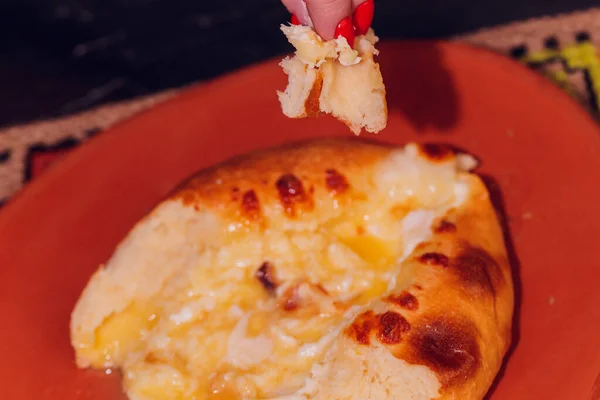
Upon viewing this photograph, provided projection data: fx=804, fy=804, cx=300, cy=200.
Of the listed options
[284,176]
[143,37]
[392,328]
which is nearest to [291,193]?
[284,176]

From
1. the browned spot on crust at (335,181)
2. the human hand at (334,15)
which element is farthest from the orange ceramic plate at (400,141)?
the human hand at (334,15)

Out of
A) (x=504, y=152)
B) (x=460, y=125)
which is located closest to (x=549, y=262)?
(x=504, y=152)

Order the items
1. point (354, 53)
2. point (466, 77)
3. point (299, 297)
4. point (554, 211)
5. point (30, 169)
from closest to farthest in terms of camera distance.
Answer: point (354, 53) < point (299, 297) < point (554, 211) < point (466, 77) < point (30, 169)

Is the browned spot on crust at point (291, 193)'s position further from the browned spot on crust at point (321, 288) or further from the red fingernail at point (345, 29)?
the red fingernail at point (345, 29)

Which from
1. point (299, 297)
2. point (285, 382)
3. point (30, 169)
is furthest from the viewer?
point (30, 169)

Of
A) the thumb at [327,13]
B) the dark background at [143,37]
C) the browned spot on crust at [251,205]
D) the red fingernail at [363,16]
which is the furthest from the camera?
the dark background at [143,37]

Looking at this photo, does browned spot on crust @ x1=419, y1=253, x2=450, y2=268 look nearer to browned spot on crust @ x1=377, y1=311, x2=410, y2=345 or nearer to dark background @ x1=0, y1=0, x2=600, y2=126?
browned spot on crust @ x1=377, y1=311, x2=410, y2=345

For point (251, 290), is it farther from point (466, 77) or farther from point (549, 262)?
point (466, 77)
